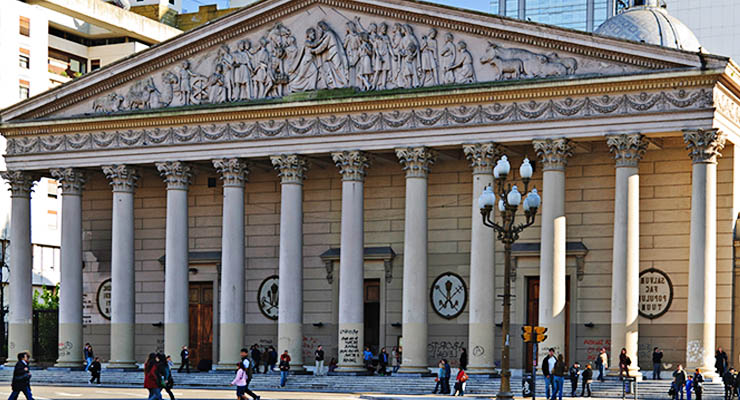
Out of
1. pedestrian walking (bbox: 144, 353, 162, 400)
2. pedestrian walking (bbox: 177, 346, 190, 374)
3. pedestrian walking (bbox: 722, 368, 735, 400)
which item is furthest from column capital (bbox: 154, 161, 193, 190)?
pedestrian walking (bbox: 722, 368, 735, 400)

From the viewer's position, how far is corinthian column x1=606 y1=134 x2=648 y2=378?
1737 inches

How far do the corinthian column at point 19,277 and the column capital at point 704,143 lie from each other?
95.5 feet

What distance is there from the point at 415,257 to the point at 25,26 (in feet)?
154

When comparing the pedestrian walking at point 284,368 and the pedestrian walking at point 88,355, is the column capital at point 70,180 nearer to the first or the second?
the pedestrian walking at point 88,355

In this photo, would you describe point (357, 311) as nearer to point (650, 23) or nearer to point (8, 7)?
point (650, 23)

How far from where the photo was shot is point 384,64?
48688 mm

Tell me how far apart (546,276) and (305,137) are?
11.4 meters

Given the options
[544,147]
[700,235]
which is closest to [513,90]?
[544,147]

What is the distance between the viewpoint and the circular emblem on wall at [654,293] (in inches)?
1836

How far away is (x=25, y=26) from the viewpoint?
8506 cm

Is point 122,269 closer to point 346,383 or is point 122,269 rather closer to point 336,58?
point 346,383

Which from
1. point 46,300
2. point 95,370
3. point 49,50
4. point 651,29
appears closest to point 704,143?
point 651,29

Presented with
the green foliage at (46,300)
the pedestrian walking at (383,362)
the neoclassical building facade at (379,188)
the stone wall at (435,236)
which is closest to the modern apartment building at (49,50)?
the green foliage at (46,300)

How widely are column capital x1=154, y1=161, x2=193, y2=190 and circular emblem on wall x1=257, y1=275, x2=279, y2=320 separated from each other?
569cm
